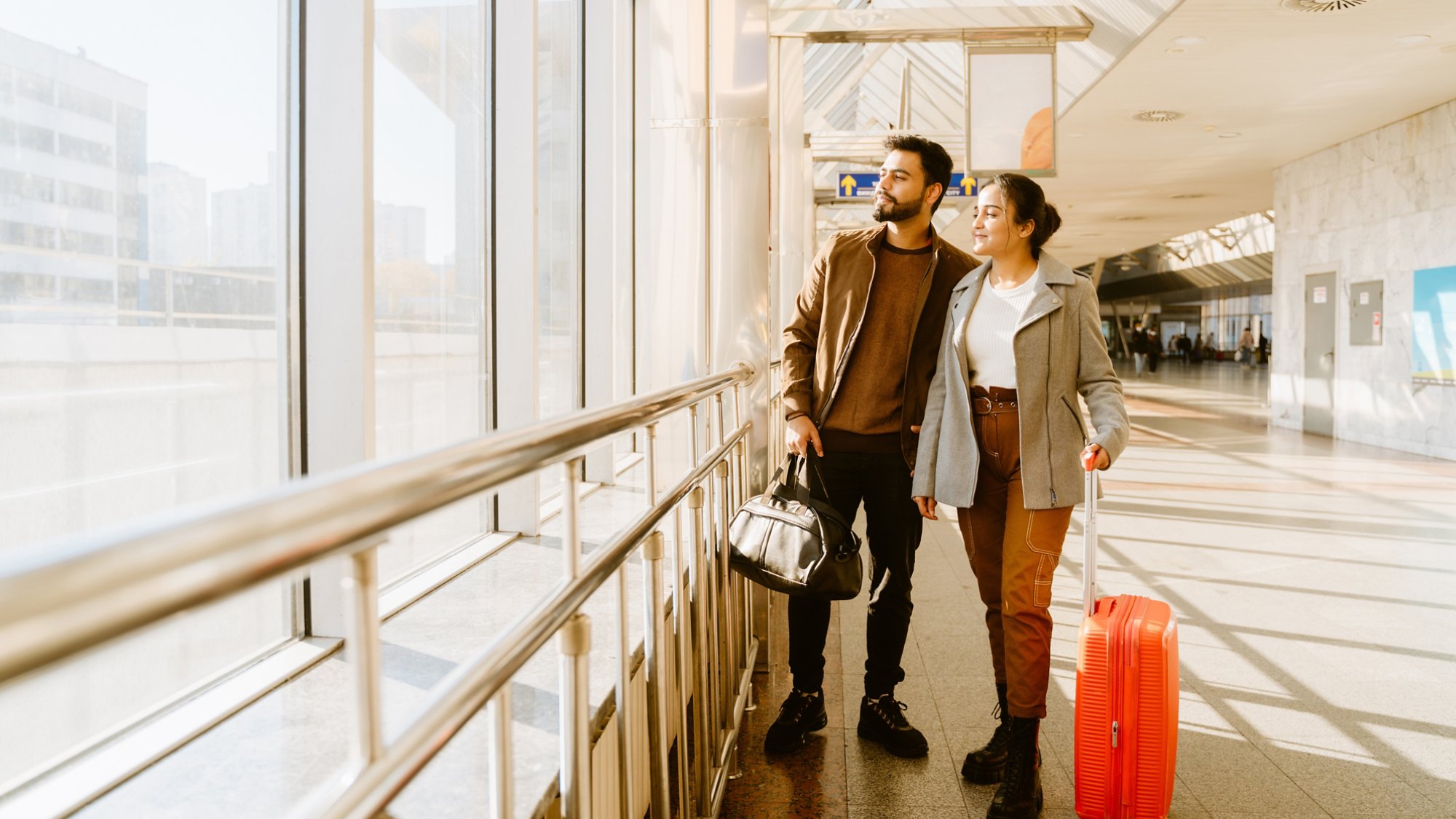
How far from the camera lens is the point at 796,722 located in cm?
314

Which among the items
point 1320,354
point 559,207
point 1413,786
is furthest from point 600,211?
point 1320,354

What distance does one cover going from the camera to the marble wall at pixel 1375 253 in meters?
11.2

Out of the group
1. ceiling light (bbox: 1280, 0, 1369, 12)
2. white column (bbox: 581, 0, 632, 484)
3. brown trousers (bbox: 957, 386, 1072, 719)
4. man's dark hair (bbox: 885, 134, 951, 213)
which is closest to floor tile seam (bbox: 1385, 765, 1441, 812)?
brown trousers (bbox: 957, 386, 1072, 719)

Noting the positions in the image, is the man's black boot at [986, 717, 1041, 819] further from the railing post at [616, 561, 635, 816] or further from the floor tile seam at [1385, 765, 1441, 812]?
the railing post at [616, 561, 635, 816]

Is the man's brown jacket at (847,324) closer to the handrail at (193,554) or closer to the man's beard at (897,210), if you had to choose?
the man's beard at (897,210)

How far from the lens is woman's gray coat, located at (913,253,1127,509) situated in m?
2.74

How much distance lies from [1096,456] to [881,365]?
2.45ft

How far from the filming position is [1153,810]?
2.59m

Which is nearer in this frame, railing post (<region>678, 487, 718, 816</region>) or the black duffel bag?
railing post (<region>678, 487, 718, 816</region>)

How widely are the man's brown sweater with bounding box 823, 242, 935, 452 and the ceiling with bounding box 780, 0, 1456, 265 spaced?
18.7ft

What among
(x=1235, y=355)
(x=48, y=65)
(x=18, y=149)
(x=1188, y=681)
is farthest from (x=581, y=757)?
(x=1235, y=355)

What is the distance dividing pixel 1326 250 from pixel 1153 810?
1339 cm

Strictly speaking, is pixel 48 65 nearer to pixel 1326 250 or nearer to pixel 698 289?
pixel 698 289

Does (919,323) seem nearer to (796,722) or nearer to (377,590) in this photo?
(796,722)
